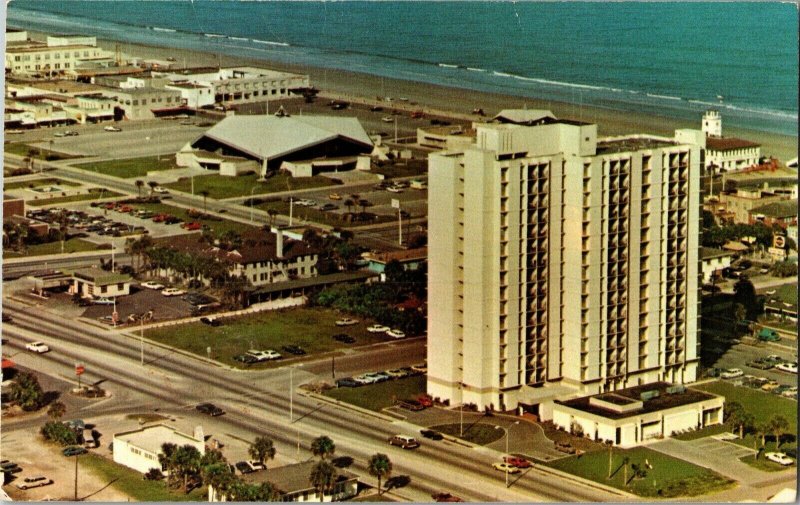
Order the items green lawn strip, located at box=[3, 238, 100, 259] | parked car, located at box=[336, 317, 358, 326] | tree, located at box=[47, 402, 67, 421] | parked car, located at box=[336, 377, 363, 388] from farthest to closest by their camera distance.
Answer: green lawn strip, located at box=[3, 238, 100, 259] → parked car, located at box=[336, 317, 358, 326] → parked car, located at box=[336, 377, 363, 388] → tree, located at box=[47, 402, 67, 421]

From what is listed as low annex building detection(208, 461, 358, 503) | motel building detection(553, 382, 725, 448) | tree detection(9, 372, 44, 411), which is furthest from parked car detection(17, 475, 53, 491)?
motel building detection(553, 382, 725, 448)

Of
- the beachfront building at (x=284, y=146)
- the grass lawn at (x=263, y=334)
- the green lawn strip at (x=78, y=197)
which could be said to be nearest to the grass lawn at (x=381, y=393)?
the grass lawn at (x=263, y=334)

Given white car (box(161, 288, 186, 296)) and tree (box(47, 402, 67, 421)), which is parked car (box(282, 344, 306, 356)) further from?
tree (box(47, 402, 67, 421))

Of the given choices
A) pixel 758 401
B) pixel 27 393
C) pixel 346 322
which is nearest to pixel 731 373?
pixel 758 401

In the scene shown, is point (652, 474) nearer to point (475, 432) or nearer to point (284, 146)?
point (475, 432)

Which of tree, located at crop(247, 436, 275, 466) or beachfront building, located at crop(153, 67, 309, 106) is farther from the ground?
beachfront building, located at crop(153, 67, 309, 106)

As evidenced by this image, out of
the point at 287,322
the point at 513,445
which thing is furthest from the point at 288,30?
the point at 513,445
